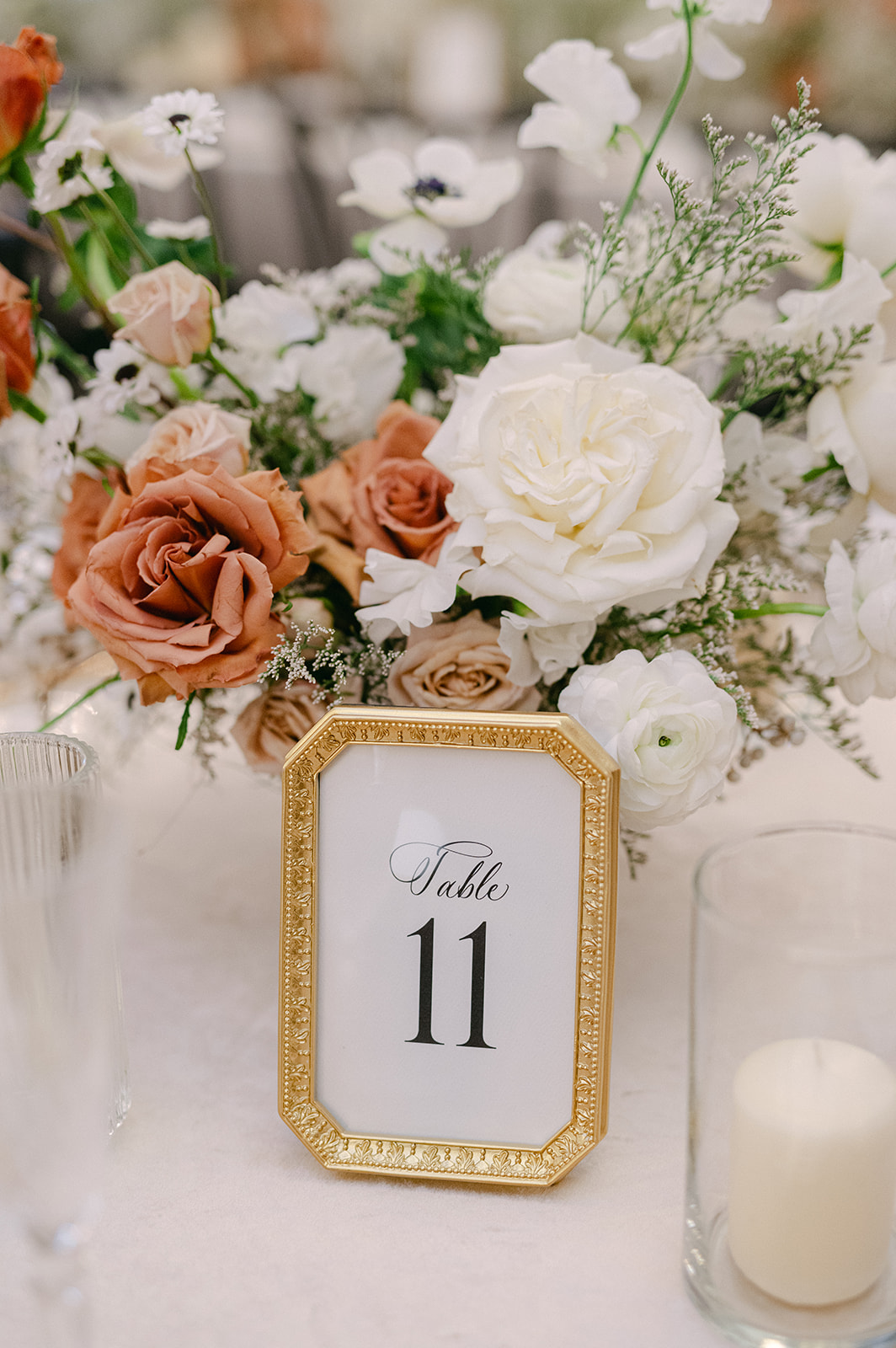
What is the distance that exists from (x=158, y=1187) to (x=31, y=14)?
2890 millimetres

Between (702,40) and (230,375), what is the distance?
1.34 feet

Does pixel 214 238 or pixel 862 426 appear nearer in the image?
pixel 862 426

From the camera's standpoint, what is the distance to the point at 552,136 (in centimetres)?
81

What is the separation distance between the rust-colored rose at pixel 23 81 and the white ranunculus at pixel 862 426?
0.55 m

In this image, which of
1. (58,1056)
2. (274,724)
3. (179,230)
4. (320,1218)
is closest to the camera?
(58,1056)

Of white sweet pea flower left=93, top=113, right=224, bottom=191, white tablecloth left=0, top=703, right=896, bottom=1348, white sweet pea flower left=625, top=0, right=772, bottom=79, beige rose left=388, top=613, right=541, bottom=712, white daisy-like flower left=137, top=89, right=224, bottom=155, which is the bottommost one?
white tablecloth left=0, top=703, right=896, bottom=1348

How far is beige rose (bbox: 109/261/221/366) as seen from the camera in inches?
29.0

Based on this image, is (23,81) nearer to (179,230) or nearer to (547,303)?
(179,230)

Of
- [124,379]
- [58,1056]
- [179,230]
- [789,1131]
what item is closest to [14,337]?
[124,379]

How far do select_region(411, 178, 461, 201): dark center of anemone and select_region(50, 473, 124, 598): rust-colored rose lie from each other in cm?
33

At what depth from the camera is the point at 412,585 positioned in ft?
2.22

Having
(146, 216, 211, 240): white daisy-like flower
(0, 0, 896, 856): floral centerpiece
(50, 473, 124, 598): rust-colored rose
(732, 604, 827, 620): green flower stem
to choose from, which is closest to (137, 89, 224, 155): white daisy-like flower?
(0, 0, 896, 856): floral centerpiece

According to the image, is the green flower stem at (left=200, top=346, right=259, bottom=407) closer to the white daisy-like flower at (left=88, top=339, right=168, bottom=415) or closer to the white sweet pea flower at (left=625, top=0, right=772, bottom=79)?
the white daisy-like flower at (left=88, top=339, right=168, bottom=415)

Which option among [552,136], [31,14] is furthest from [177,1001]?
[31,14]
